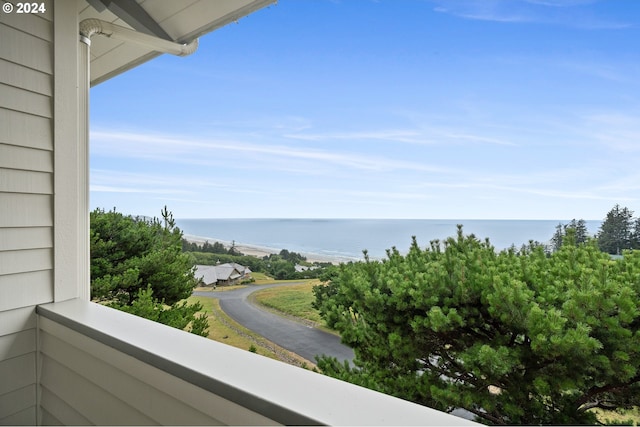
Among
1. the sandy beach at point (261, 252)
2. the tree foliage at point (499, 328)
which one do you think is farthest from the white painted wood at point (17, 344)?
the sandy beach at point (261, 252)

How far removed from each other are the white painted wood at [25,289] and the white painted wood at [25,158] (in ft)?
1.14

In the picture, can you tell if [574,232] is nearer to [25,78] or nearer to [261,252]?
[261,252]

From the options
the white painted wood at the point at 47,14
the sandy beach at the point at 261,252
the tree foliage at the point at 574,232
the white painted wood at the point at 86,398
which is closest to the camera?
the white painted wood at the point at 86,398

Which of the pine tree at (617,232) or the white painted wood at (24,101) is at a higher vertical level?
the white painted wood at (24,101)

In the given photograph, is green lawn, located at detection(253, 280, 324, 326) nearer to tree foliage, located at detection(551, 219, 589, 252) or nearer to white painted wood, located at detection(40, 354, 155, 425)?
tree foliage, located at detection(551, 219, 589, 252)

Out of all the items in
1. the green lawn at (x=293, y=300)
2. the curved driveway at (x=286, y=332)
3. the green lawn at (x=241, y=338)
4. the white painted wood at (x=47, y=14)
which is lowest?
the green lawn at (x=241, y=338)

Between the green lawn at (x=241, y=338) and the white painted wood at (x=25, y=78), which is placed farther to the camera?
the green lawn at (x=241, y=338)

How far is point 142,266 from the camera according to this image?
15.7ft

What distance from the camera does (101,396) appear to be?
939 mm

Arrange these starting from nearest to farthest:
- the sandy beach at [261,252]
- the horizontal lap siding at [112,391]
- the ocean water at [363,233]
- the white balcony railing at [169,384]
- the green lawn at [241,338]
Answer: the white balcony railing at [169,384]
the horizontal lap siding at [112,391]
the ocean water at [363,233]
the sandy beach at [261,252]
the green lawn at [241,338]

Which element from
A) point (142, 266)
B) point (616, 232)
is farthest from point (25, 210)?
point (142, 266)

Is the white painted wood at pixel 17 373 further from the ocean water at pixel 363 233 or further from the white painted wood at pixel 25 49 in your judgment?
the ocean water at pixel 363 233

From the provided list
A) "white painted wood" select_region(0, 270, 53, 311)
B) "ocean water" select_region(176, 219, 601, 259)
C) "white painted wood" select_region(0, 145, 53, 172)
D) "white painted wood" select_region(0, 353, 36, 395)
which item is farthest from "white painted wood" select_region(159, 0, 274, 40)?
"ocean water" select_region(176, 219, 601, 259)

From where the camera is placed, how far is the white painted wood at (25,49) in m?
1.09
